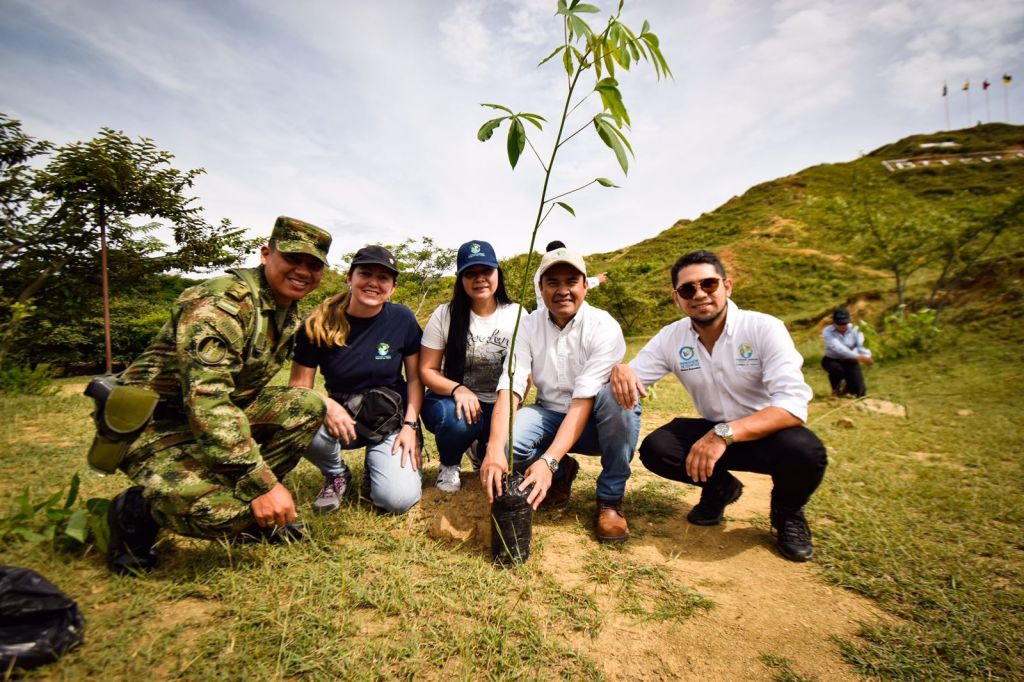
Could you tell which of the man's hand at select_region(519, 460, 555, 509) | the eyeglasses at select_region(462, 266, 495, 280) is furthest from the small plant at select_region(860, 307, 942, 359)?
the man's hand at select_region(519, 460, 555, 509)

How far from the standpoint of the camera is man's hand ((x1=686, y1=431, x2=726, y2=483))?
238 centimetres

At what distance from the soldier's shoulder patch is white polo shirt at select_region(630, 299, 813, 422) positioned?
2.42m

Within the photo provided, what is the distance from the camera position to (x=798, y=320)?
1554 cm

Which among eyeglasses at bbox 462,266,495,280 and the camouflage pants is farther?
eyeglasses at bbox 462,266,495,280

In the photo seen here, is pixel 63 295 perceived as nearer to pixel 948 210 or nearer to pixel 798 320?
pixel 798 320

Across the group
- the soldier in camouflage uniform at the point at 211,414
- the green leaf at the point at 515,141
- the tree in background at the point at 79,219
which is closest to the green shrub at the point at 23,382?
the tree in background at the point at 79,219

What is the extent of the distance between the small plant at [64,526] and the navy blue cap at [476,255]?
244cm

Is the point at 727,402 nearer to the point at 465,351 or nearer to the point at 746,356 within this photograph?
the point at 746,356

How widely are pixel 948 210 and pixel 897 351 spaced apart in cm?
593

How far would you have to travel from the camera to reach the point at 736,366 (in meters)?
2.71

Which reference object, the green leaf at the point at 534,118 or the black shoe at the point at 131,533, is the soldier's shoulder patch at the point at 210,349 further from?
the green leaf at the point at 534,118

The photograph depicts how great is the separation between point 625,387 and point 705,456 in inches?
22.5

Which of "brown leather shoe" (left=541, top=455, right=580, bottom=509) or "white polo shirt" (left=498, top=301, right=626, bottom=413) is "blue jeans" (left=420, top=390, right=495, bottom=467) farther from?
"brown leather shoe" (left=541, top=455, right=580, bottom=509)

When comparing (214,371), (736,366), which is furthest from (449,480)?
(736,366)
